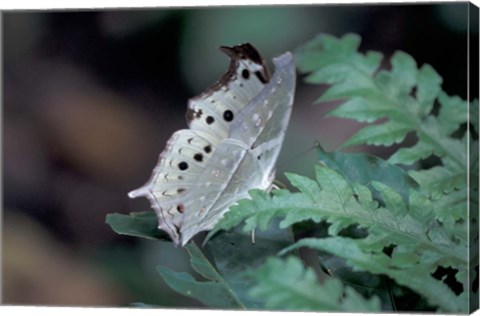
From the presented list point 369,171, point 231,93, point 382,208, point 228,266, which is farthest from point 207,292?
point 231,93

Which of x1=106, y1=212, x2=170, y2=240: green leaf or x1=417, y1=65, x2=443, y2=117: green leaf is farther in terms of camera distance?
x1=106, y1=212, x2=170, y2=240: green leaf

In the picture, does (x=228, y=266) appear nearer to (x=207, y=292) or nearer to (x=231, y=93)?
(x=207, y=292)

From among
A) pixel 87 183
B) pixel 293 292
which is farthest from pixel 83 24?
pixel 293 292

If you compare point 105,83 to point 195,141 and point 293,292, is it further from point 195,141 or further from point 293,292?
point 293,292

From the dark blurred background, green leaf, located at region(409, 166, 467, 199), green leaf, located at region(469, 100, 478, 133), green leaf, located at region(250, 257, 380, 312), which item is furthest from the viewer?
the dark blurred background

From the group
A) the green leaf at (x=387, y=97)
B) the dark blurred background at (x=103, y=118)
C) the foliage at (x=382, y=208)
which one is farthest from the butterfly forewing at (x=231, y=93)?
the green leaf at (x=387, y=97)

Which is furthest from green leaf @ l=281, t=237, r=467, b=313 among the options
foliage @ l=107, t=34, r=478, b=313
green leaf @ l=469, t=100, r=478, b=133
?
green leaf @ l=469, t=100, r=478, b=133

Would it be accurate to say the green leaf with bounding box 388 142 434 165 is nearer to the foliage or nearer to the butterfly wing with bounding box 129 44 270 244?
the foliage
